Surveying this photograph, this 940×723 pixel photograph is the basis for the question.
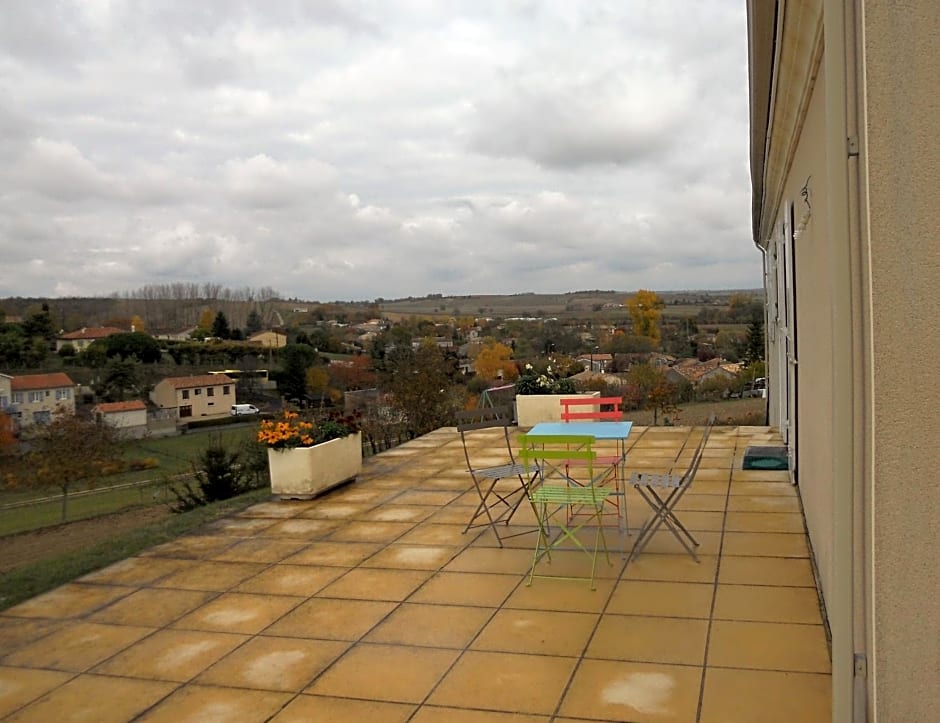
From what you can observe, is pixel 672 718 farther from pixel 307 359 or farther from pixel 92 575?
pixel 307 359

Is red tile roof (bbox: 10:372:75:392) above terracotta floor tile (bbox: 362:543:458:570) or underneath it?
underneath

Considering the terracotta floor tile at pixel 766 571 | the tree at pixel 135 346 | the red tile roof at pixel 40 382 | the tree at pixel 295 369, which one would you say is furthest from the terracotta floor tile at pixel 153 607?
the tree at pixel 135 346

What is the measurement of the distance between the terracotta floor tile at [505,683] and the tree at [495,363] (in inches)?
380

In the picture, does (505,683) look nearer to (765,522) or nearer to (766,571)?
(766,571)

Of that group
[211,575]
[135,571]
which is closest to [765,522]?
[211,575]

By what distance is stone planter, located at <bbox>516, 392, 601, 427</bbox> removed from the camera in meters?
11.4

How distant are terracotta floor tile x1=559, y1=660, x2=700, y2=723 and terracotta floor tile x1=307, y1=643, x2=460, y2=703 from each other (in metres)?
0.57

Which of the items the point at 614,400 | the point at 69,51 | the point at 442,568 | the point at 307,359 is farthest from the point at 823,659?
the point at 307,359

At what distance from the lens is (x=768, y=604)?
12.7ft

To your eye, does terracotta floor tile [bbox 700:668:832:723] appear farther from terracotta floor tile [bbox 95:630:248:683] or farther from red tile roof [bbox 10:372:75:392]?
red tile roof [bbox 10:372:75:392]

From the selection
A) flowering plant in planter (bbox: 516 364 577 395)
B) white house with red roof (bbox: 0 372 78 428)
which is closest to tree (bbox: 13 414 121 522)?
white house with red roof (bbox: 0 372 78 428)

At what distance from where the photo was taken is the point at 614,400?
22.1 ft

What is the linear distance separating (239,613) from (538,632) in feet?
5.09

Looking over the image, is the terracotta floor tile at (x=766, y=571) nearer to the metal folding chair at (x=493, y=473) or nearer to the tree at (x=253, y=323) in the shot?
the metal folding chair at (x=493, y=473)
